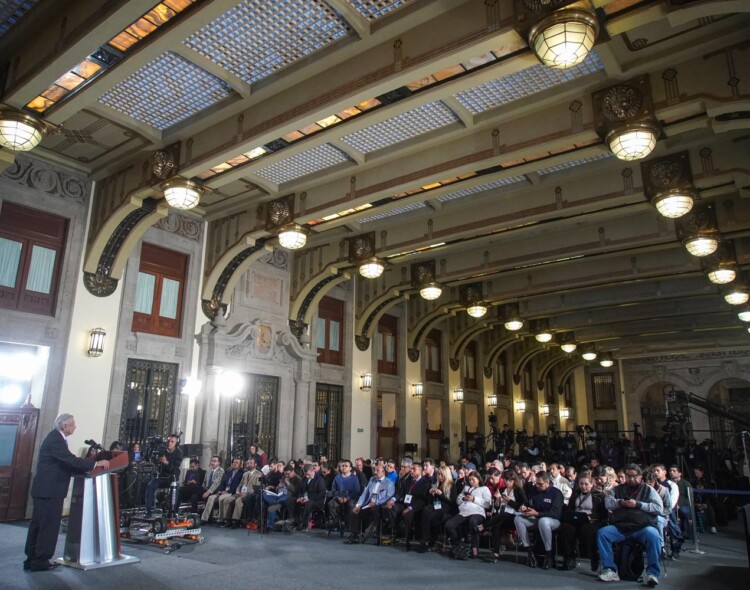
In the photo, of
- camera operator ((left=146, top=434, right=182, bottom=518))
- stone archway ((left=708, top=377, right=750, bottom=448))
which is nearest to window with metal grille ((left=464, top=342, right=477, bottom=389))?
stone archway ((left=708, top=377, right=750, bottom=448))

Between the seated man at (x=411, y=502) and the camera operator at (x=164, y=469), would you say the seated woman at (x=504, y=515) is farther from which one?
the camera operator at (x=164, y=469)

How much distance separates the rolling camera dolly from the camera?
22.8 feet

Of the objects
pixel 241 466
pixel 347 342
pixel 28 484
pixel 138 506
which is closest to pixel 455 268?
pixel 347 342

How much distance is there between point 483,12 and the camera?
17.5 ft

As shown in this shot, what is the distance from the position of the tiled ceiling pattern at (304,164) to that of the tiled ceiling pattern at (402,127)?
46cm

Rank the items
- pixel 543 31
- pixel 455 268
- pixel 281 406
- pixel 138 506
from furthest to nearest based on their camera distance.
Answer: pixel 455 268 → pixel 281 406 → pixel 138 506 → pixel 543 31

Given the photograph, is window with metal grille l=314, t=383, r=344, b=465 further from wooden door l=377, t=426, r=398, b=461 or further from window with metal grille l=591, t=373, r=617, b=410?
window with metal grille l=591, t=373, r=617, b=410

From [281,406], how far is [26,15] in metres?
8.58

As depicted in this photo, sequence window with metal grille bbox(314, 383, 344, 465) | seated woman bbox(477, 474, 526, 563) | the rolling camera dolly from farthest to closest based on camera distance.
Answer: window with metal grille bbox(314, 383, 344, 465) → seated woman bbox(477, 474, 526, 563) → the rolling camera dolly

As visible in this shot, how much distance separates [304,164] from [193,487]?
5.85 m

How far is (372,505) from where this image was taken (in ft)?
26.9

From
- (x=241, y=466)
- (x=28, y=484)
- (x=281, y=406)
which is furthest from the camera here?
(x=281, y=406)

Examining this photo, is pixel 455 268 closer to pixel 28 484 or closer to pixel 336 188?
pixel 336 188

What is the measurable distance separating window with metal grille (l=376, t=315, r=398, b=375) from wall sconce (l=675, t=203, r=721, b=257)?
27.6 feet
